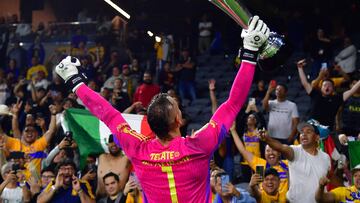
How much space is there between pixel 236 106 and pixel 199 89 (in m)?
12.5

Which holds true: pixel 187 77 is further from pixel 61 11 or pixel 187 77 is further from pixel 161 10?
pixel 61 11

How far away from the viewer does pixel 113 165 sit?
10.0 meters

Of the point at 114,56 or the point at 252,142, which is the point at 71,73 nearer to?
the point at 252,142

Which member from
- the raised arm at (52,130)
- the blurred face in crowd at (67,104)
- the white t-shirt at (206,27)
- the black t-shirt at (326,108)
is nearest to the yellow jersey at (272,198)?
the black t-shirt at (326,108)

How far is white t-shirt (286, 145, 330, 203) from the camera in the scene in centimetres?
833

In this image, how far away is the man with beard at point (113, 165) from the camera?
9.70m

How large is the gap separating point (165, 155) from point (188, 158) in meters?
0.14

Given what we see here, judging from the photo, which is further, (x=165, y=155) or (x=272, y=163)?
(x=272, y=163)

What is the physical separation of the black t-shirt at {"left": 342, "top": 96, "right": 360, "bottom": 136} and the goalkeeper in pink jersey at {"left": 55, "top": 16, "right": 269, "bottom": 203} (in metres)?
8.15

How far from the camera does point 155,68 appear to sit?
56.7 ft

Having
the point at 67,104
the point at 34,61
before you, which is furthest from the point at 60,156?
the point at 34,61

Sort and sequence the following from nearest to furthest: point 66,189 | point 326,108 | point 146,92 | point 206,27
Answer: point 66,189
point 326,108
point 146,92
point 206,27

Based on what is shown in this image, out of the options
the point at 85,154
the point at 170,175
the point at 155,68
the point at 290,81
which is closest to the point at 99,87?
the point at 155,68

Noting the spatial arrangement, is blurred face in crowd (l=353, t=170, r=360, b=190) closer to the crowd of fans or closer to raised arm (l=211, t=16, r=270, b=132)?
the crowd of fans
